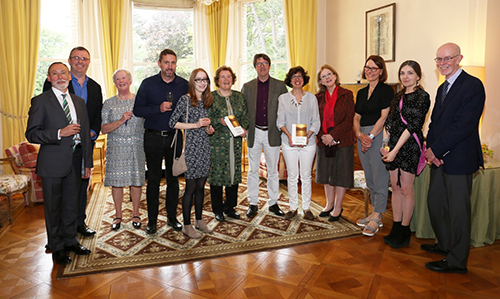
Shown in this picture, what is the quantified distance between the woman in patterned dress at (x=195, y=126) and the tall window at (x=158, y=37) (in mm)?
4755

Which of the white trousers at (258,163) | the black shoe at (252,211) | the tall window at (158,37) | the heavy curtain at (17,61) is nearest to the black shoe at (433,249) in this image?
the white trousers at (258,163)

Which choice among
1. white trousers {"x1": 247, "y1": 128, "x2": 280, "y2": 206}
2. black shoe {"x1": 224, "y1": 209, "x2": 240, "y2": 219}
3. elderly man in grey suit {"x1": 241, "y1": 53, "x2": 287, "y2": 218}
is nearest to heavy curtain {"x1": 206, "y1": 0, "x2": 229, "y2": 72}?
elderly man in grey suit {"x1": 241, "y1": 53, "x2": 287, "y2": 218}

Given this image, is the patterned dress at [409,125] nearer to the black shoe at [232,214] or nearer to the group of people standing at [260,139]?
the group of people standing at [260,139]

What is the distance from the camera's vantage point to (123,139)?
3.95 metres

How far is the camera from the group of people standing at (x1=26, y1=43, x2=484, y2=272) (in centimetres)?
306

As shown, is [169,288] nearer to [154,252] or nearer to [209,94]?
[154,252]

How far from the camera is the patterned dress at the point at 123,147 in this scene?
12.9ft

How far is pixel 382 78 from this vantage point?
3832 mm

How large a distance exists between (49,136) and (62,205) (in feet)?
2.24

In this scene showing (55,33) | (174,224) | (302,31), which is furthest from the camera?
(302,31)

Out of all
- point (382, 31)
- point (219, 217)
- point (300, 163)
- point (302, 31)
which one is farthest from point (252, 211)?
point (302, 31)

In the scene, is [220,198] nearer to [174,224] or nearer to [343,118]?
[174,224]

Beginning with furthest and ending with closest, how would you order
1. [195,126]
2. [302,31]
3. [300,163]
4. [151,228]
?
[302,31], [300,163], [151,228], [195,126]

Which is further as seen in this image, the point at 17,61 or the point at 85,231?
the point at 17,61
